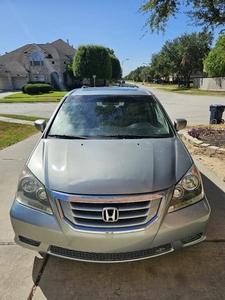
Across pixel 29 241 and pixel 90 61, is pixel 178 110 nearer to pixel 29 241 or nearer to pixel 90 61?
pixel 29 241

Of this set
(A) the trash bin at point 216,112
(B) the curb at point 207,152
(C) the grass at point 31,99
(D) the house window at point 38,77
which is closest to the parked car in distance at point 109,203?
(B) the curb at point 207,152

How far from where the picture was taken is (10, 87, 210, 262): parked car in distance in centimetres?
194

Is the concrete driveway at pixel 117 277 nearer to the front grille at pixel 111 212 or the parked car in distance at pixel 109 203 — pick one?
the parked car in distance at pixel 109 203

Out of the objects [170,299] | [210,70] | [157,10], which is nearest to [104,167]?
[170,299]

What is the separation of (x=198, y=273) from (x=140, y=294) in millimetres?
633

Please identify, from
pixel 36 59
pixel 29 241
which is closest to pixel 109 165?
pixel 29 241

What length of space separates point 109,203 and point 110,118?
5.18 feet

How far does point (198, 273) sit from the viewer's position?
2260 millimetres

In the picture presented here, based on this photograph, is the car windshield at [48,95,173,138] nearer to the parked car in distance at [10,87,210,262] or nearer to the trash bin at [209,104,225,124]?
the parked car in distance at [10,87,210,262]

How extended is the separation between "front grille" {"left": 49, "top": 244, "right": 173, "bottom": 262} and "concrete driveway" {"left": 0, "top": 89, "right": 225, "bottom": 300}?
1.03 ft

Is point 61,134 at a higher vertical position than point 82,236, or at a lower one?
higher

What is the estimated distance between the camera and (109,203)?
6.36 feet

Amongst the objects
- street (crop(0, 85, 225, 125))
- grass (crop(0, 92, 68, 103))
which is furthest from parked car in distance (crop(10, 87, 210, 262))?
grass (crop(0, 92, 68, 103))

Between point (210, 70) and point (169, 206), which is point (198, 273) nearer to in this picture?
point (169, 206)
